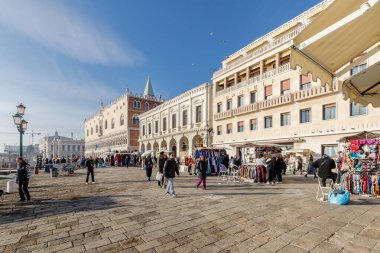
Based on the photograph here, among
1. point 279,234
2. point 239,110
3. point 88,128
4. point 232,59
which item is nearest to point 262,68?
point 239,110

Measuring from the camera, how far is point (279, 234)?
173 inches

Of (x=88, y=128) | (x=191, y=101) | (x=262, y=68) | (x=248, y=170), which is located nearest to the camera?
(x=248, y=170)

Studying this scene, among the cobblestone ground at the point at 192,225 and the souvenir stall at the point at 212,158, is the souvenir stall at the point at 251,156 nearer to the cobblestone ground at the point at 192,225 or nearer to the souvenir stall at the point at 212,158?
the souvenir stall at the point at 212,158

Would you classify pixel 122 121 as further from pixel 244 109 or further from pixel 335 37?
pixel 335 37

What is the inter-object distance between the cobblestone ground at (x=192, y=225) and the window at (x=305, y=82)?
591 inches

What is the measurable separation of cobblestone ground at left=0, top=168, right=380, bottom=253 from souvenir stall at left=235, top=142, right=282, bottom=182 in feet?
17.1

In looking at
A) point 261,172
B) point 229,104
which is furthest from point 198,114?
point 261,172

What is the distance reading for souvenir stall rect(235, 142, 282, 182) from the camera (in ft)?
41.9

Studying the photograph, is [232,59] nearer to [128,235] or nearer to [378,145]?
[378,145]

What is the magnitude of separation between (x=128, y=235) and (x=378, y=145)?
8.97m

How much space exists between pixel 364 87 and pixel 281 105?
19.1m

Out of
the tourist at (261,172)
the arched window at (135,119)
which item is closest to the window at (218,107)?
the tourist at (261,172)

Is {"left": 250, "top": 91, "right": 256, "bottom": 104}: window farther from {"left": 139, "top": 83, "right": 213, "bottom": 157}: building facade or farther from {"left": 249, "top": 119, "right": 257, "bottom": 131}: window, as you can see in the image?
{"left": 139, "top": 83, "right": 213, "bottom": 157}: building facade

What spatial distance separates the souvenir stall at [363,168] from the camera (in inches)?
318
